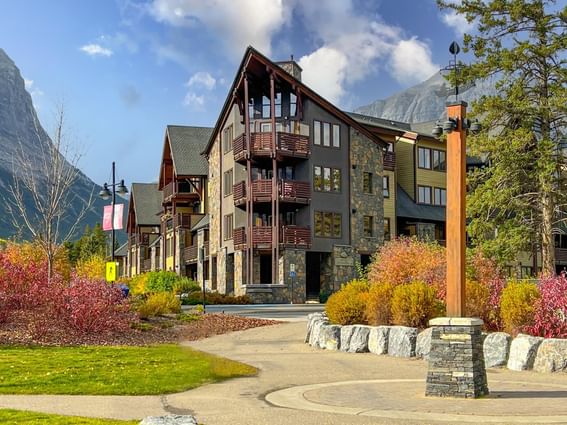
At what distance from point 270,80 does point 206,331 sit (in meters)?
25.1

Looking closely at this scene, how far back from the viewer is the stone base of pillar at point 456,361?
11.9 meters

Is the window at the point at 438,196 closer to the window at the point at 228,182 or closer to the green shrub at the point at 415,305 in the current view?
the window at the point at 228,182

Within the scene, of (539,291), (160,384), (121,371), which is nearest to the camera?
(160,384)

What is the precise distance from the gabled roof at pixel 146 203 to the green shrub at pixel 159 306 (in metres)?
43.8

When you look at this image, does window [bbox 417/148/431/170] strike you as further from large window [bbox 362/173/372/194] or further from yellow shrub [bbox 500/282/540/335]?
yellow shrub [bbox 500/282/540/335]

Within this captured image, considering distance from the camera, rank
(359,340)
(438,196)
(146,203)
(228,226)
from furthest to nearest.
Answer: (146,203)
(438,196)
(228,226)
(359,340)

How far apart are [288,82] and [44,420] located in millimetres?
39446

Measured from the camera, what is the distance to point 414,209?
5519 cm

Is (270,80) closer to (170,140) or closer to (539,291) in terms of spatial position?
(170,140)

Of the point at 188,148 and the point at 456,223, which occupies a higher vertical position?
the point at 188,148

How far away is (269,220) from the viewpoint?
159 ft

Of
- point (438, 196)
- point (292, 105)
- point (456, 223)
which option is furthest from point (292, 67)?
point (456, 223)

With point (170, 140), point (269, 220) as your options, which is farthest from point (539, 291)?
point (170, 140)

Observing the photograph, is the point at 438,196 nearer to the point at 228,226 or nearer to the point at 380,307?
the point at 228,226
